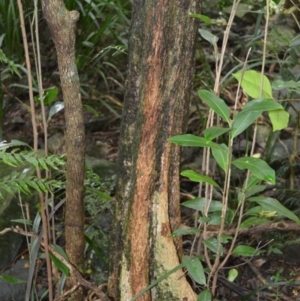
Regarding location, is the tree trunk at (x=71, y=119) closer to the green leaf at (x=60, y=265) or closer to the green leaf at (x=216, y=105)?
the green leaf at (x=60, y=265)

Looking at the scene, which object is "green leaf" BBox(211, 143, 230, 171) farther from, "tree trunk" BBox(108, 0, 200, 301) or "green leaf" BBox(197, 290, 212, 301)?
"green leaf" BBox(197, 290, 212, 301)

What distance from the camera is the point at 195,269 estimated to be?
170 centimetres

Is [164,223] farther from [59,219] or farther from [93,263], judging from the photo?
[59,219]

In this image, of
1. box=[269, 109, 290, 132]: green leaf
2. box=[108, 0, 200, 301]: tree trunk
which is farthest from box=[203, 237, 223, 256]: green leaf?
box=[269, 109, 290, 132]: green leaf

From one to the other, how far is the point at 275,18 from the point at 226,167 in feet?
11.2

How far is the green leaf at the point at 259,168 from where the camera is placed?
145 cm

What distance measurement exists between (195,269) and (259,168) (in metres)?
0.41

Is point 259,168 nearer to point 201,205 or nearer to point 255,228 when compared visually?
point 201,205

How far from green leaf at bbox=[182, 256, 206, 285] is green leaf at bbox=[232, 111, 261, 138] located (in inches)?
17.0

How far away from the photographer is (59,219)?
9.82 feet

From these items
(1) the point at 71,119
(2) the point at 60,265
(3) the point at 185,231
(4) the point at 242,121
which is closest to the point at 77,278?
(2) the point at 60,265

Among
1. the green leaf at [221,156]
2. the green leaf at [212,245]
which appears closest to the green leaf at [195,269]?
the green leaf at [212,245]

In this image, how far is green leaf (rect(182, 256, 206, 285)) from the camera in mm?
1670

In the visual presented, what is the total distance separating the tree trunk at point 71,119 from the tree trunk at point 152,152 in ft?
0.42
